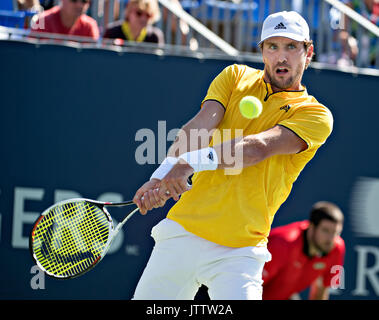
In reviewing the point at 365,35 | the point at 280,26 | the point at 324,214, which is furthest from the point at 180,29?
the point at 280,26

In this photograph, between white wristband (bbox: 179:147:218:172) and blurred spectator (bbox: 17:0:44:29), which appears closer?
white wristband (bbox: 179:147:218:172)

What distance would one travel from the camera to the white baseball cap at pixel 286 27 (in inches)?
159

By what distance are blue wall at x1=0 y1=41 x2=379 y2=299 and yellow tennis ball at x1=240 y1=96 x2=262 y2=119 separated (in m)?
2.98

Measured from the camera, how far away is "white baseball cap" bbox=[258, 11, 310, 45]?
4.03m

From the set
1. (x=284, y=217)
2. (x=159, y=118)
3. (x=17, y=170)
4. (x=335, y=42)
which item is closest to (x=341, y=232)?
(x=284, y=217)

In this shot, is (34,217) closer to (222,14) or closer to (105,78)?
(105,78)

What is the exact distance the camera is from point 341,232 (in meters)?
7.05

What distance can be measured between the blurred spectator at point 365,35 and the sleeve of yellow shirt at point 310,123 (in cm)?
384

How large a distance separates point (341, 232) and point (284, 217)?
571 mm

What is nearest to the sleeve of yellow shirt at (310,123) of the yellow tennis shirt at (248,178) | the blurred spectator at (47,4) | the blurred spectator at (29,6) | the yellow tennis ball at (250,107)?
the yellow tennis shirt at (248,178)

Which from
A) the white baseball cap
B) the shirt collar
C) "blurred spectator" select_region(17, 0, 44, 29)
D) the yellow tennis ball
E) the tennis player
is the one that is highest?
"blurred spectator" select_region(17, 0, 44, 29)

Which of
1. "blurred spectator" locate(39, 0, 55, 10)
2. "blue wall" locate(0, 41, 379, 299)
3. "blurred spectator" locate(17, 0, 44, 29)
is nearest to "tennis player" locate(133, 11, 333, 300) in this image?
"blue wall" locate(0, 41, 379, 299)

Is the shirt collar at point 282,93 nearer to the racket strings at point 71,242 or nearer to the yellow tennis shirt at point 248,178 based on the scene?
the yellow tennis shirt at point 248,178

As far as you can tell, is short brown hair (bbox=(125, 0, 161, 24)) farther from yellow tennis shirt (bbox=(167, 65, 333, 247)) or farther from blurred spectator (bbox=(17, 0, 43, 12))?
yellow tennis shirt (bbox=(167, 65, 333, 247))
